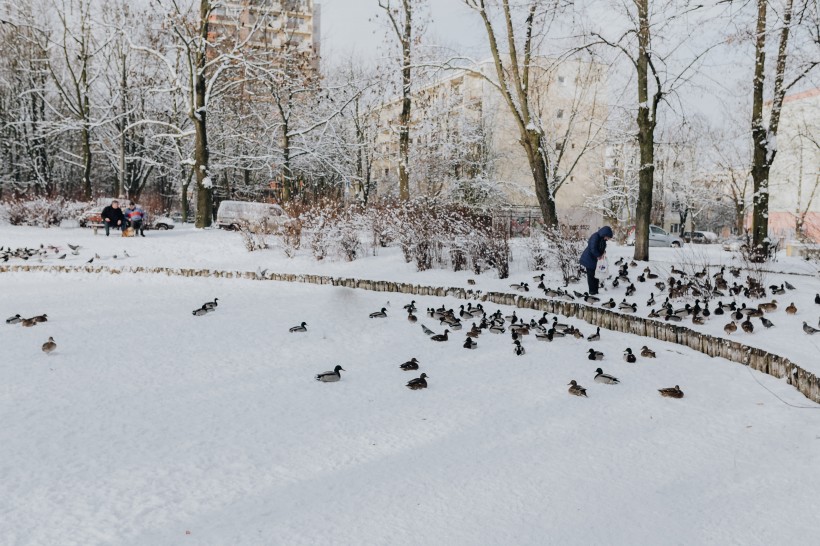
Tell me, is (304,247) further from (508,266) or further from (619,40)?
(619,40)

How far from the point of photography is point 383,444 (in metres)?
4.38

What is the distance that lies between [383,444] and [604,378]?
8.24ft

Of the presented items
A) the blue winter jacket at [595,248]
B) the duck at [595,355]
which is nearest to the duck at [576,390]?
the duck at [595,355]

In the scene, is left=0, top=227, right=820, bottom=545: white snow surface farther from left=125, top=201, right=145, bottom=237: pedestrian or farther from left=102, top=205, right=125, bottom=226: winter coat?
left=102, top=205, right=125, bottom=226: winter coat

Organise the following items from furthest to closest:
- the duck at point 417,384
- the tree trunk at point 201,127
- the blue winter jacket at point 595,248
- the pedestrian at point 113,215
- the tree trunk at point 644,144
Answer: the tree trunk at point 201,127 → the pedestrian at point 113,215 → the tree trunk at point 644,144 → the blue winter jacket at point 595,248 → the duck at point 417,384

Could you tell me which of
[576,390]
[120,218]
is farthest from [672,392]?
[120,218]

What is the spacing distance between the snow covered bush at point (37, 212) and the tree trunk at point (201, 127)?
5057mm

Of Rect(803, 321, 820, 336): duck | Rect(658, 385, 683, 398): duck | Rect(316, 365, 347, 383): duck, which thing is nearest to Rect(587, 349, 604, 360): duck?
Rect(658, 385, 683, 398): duck

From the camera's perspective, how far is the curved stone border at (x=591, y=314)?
580 centimetres

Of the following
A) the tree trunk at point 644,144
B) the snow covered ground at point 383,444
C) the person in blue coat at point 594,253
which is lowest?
the snow covered ground at point 383,444

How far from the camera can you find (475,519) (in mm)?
3363

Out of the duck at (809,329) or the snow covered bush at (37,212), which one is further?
the snow covered bush at (37,212)

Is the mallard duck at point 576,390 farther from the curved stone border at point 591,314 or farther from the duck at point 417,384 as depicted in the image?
the curved stone border at point 591,314

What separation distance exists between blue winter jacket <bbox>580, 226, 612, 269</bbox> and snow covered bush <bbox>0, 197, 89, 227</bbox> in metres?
19.1
